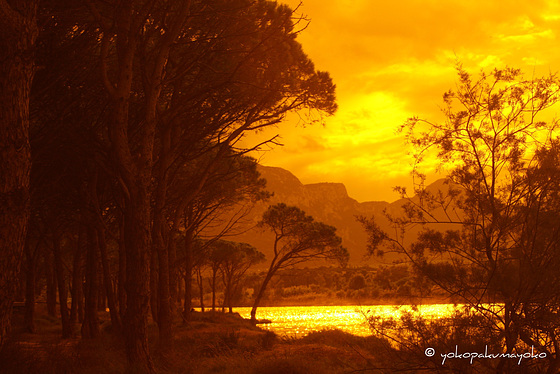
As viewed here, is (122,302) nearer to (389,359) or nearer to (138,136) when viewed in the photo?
(138,136)

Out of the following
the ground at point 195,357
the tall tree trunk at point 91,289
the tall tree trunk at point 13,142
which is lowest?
the ground at point 195,357

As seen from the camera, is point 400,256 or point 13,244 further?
point 400,256

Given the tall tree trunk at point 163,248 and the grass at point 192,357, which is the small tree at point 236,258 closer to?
the grass at point 192,357

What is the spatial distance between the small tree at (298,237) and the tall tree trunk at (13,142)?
2738 cm

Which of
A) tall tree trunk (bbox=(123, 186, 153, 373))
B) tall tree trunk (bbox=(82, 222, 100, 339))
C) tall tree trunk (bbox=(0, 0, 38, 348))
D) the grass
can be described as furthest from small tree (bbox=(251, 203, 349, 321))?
tall tree trunk (bbox=(0, 0, 38, 348))

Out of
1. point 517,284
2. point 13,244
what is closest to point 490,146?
point 517,284

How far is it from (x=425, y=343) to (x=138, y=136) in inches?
363

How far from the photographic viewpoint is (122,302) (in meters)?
15.7

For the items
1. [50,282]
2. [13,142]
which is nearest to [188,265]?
[50,282]

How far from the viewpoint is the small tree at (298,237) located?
111 feet

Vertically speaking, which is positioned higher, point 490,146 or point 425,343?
point 490,146

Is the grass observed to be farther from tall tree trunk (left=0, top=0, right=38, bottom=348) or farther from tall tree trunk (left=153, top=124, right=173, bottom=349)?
tall tree trunk (left=0, top=0, right=38, bottom=348)

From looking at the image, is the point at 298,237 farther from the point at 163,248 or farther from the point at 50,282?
the point at 163,248

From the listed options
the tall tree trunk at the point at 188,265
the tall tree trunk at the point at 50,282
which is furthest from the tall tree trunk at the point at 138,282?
the tall tree trunk at the point at 50,282
